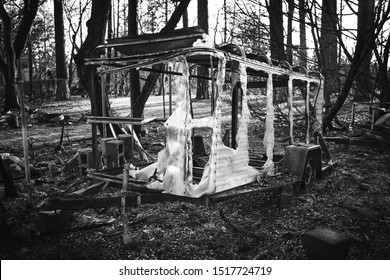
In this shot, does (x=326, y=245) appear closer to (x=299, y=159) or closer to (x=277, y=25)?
(x=299, y=159)

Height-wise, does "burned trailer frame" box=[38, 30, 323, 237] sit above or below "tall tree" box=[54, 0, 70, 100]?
below

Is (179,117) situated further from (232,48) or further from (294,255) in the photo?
(294,255)

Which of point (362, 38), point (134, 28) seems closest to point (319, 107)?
point (362, 38)

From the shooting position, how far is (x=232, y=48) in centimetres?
504

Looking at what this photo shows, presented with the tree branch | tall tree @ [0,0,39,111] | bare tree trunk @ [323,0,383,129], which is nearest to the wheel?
bare tree trunk @ [323,0,383,129]

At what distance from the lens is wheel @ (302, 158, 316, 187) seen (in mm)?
6805

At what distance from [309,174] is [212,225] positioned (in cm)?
290

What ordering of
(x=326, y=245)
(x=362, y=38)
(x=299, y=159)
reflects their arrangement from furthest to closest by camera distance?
1. (x=362, y=38)
2. (x=299, y=159)
3. (x=326, y=245)

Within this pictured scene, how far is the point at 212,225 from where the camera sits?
5199mm

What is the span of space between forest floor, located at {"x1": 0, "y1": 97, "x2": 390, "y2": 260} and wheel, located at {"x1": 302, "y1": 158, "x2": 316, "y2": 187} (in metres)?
0.15

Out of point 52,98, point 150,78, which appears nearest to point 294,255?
point 150,78

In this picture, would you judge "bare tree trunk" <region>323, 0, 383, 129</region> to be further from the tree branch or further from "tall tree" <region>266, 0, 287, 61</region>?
the tree branch

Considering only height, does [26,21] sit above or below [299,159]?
above

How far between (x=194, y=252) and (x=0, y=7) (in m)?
15.4
